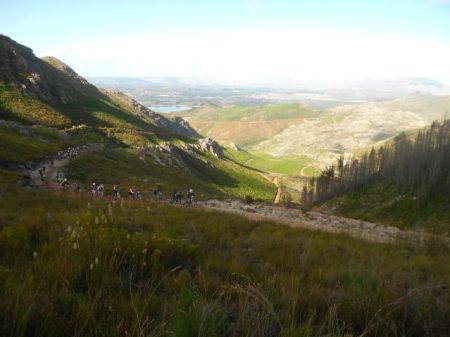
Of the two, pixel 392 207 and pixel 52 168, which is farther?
pixel 392 207

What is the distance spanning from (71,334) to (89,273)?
1177 mm

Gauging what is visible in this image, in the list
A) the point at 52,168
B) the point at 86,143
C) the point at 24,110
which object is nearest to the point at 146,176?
the point at 52,168

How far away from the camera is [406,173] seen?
78438 mm

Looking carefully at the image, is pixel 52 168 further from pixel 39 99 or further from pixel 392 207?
pixel 39 99

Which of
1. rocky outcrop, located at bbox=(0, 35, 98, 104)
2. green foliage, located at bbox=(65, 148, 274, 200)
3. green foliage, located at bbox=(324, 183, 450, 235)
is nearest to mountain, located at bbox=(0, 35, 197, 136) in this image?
rocky outcrop, located at bbox=(0, 35, 98, 104)

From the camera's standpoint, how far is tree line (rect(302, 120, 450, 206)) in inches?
2608

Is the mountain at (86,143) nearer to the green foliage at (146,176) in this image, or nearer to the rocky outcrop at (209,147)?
the green foliage at (146,176)

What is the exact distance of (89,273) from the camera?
372 centimetres

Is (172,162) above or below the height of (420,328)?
below

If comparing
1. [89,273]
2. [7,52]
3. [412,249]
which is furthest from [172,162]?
[89,273]

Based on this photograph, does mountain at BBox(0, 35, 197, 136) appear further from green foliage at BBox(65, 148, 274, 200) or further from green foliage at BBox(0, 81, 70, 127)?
green foliage at BBox(65, 148, 274, 200)

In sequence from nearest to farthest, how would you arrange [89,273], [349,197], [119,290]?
[119,290]
[89,273]
[349,197]

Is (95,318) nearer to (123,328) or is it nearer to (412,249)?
(123,328)

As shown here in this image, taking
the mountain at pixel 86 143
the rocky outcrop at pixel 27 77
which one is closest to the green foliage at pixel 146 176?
the mountain at pixel 86 143
